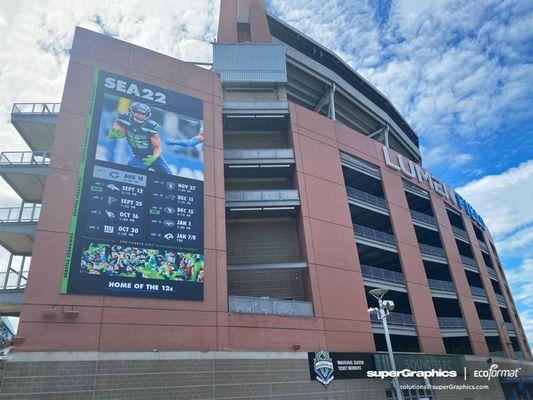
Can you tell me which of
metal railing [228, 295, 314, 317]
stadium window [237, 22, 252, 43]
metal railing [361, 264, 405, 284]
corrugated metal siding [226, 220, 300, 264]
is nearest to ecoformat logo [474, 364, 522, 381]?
metal railing [361, 264, 405, 284]

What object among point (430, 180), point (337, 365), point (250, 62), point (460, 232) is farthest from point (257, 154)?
point (460, 232)

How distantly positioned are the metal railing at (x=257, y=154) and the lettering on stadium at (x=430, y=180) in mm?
11352

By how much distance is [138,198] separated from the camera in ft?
70.9

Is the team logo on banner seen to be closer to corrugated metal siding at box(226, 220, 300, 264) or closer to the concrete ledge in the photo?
the concrete ledge

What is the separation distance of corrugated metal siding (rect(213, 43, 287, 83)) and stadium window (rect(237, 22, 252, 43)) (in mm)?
4299

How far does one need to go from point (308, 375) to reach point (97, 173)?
52.2 feet

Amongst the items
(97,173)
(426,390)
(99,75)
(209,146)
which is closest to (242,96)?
(209,146)

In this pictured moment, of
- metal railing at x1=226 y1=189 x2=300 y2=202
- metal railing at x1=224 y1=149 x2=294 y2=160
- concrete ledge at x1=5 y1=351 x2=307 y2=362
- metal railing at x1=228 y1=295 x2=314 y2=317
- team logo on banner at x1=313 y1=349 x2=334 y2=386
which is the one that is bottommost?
team logo on banner at x1=313 y1=349 x2=334 y2=386

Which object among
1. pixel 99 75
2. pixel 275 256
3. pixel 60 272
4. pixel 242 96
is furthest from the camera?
pixel 242 96

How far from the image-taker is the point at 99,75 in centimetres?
2338

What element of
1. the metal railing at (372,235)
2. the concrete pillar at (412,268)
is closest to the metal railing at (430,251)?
the concrete pillar at (412,268)

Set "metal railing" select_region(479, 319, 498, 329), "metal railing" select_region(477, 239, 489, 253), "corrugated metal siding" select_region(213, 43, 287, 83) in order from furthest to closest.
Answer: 1. "metal railing" select_region(477, 239, 489, 253)
2. "metal railing" select_region(479, 319, 498, 329)
3. "corrugated metal siding" select_region(213, 43, 287, 83)

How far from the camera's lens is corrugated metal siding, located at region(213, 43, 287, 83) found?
29.8 m

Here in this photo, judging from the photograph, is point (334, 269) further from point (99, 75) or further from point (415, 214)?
point (99, 75)
